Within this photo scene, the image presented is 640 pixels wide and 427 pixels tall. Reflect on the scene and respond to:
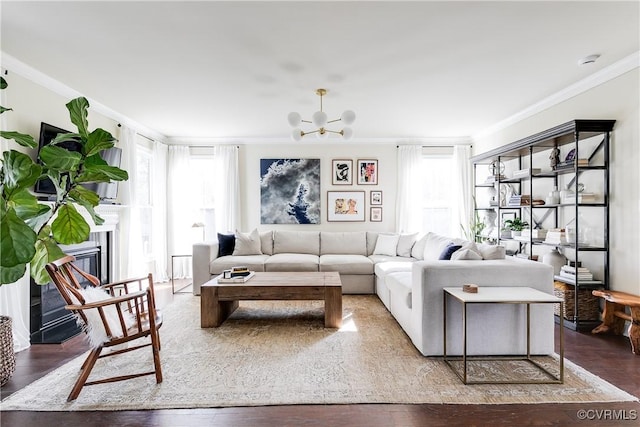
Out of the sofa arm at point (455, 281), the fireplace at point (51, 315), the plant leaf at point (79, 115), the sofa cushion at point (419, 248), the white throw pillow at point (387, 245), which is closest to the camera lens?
the plant leaf at point (79, 115)

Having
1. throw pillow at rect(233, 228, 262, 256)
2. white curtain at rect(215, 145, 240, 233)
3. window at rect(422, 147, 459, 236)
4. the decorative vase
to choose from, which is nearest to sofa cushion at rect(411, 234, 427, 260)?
window at rect(422, 147, 459, 236)

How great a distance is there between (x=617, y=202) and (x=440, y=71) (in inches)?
82.1

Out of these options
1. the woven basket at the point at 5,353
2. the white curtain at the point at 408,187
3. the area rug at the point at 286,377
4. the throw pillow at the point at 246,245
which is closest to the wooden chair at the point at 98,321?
the area rug at the point at 286,377

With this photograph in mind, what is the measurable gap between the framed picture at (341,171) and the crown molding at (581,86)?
8.20 feet

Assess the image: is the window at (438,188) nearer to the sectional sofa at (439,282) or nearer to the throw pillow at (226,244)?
the sectional sofa at (439,282)

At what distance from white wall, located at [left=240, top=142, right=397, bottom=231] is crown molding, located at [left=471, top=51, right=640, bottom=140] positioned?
1.98 meters

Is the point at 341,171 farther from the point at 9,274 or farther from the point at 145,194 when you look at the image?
the point at 9,274

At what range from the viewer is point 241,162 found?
20.7 ft

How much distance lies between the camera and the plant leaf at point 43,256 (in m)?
1.76

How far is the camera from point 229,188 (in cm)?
619

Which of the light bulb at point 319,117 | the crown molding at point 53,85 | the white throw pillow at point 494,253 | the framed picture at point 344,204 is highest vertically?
the crown molding at point 53,85

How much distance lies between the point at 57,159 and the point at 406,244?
4.64m

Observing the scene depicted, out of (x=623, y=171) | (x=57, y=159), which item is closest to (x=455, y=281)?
(x=623, y=171)

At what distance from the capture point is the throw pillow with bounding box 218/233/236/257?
5.30 meters
